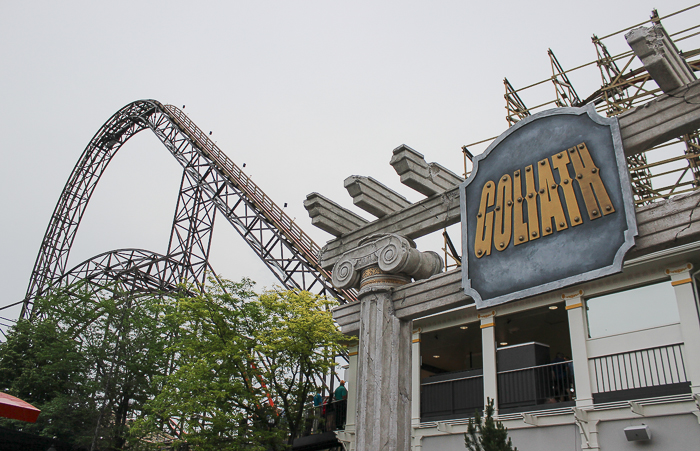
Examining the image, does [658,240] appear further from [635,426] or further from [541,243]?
[635,426]

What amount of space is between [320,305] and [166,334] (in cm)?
1049

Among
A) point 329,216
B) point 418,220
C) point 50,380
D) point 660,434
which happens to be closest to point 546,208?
point 418,220

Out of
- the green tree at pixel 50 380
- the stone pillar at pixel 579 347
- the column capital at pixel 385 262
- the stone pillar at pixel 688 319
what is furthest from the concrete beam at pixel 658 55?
the green tree at pixel 50 380

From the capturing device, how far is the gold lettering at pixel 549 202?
624cm

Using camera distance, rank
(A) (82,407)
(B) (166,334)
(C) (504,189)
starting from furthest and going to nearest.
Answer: (B) (166,334), (A) (82,407), (C) (504,189)

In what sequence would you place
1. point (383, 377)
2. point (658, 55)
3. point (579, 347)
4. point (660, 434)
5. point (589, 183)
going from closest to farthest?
point (658, 55)
point (589, 183)
point (383, 377)
point (660, 434)
point (579, 347)

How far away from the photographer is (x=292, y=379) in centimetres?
1845

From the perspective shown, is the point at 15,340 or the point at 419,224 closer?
the point at 419,224

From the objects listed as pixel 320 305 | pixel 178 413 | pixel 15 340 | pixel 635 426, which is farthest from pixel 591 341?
pixel 15 340

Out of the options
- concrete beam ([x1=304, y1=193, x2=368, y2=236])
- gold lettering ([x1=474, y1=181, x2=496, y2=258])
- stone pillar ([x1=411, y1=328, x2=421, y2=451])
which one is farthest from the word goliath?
stone pillar ([x1=411, y1=328, x2=421, y2=451])

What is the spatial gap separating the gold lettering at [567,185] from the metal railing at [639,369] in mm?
8472

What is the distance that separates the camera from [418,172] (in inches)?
299

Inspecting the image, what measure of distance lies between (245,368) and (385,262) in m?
11.6

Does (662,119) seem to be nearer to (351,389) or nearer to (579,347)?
(579,347)
